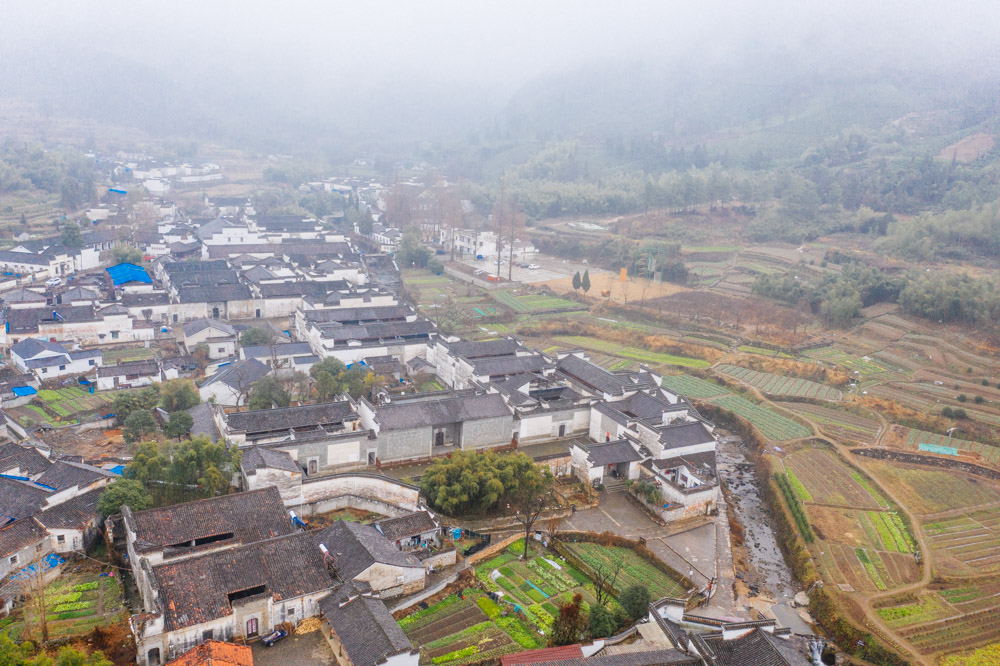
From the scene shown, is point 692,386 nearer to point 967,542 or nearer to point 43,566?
point 967,542

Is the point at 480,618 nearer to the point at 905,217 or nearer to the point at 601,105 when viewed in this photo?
the point at 905,217

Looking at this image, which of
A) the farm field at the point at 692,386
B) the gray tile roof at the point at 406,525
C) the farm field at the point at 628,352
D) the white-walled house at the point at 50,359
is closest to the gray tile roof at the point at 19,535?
Answer: the gray tile roof at the point at 406,525

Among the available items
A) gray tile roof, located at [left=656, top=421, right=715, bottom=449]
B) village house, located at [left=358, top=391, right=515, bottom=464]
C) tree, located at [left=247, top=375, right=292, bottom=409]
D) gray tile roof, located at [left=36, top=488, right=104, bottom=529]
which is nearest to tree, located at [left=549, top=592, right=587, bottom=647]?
gray tile roof, located at [left=656, top=421, right=715, bottom=449]

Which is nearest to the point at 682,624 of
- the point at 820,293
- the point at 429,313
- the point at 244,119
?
the point at 429,313

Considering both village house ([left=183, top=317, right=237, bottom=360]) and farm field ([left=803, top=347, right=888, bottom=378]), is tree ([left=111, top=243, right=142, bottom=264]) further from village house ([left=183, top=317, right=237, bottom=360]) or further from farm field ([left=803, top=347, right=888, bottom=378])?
farm field ([left=803, top=347, right=888, bottom=378])

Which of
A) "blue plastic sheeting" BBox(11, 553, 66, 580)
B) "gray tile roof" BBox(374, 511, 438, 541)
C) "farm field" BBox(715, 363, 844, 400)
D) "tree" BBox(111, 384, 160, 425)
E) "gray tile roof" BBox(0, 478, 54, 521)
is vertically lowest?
"farm field" BBox(715, 363, 844, 400)

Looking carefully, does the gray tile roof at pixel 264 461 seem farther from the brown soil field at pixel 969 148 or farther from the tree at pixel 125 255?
the brown soil field at pixel 969 148
